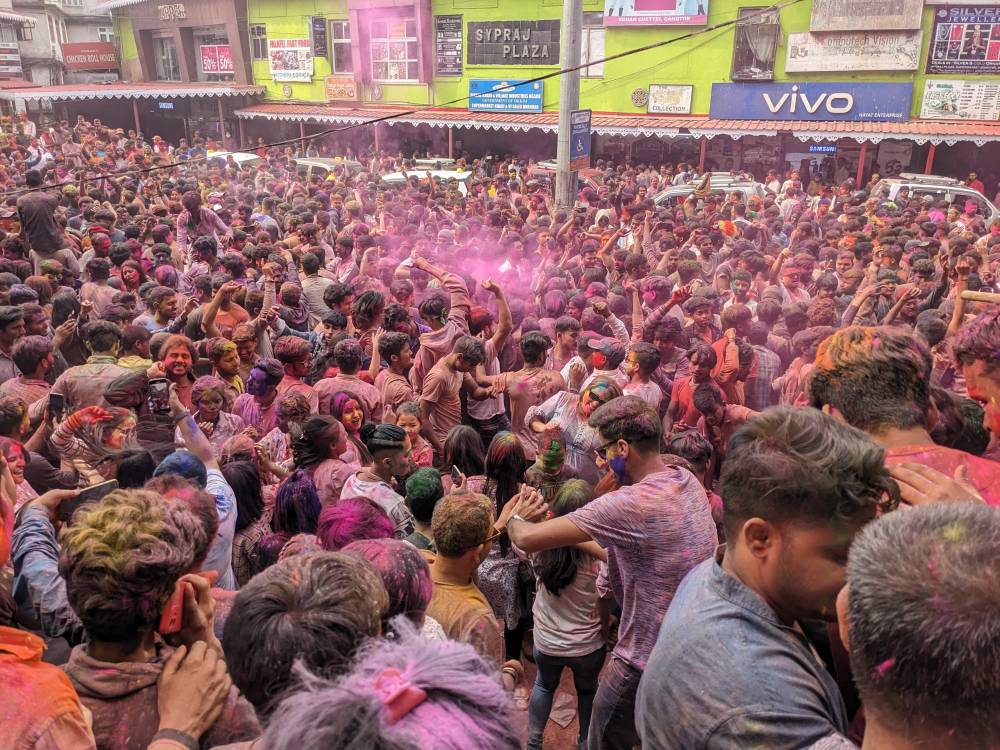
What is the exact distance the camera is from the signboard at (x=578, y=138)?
1169 centimetres

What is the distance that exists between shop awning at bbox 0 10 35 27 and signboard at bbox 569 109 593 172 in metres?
39.7

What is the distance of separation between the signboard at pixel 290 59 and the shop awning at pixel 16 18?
19.3m

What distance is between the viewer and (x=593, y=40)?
22875 millimetres

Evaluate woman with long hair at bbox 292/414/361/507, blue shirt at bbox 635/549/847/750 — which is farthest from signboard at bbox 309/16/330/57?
blue shirt at bbox 635/549/847/750

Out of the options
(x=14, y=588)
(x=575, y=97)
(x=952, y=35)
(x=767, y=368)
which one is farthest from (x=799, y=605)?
(x=952, y=35)

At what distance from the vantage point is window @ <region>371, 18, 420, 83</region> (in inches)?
1017

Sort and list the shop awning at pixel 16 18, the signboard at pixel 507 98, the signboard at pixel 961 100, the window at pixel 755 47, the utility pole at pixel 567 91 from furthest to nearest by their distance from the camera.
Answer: the shop awning at pixel 16 18, the signboard at pixel 507 98, the window at pixel 755 47, the signboard at pixel 961 100, the utility pole at pixel 567 91

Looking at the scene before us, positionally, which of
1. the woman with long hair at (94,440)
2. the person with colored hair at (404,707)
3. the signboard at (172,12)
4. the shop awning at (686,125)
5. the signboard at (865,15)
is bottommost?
the woman with long hair at (94,440)

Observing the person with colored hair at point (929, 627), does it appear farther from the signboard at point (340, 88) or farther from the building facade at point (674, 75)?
the signboard at point (340, 88)

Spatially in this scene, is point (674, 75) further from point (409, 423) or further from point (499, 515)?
point (499, 515)

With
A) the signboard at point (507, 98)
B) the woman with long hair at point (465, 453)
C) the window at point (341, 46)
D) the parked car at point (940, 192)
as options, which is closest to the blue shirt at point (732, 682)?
the woman with long hair at point (465, 453)

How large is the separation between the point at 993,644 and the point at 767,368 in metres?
4.13

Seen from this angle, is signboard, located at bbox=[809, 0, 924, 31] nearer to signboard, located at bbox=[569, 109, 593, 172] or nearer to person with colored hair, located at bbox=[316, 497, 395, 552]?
signboard, located at bbox=[569, 109, 593, 172]

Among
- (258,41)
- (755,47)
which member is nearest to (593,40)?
(755,47)
